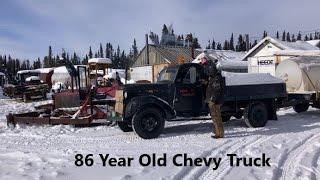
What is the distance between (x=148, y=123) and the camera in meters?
12.1

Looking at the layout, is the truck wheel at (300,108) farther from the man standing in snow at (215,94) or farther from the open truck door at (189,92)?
the man standing in snow at (215,94)

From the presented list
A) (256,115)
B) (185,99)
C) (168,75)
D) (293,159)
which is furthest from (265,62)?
(293,159)

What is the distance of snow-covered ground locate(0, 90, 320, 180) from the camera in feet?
25.2

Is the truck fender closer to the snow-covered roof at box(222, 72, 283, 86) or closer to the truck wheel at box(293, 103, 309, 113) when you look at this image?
the snow-covered roof at box(222, 72, 283, 86)

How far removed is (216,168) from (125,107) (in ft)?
14.9

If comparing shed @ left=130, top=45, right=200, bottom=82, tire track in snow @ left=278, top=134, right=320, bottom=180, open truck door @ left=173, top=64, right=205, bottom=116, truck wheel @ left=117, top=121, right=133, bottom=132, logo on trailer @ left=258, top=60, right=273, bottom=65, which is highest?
shed @ left=130, top=45, right=200, bottom=82

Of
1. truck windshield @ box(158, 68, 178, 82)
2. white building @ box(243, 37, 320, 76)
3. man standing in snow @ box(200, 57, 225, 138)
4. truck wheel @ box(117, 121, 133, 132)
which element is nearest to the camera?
man standing in snow @ box(200, 57, 225, 138)

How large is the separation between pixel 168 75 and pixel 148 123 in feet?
5.63

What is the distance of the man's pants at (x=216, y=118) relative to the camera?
1189 cm

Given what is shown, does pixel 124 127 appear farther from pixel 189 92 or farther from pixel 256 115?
pixel 256 115

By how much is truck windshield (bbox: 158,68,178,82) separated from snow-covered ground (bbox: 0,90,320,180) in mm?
1505

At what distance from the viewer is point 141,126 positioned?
39.1ft

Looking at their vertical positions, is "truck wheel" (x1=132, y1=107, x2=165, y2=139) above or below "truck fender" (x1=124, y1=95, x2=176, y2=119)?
below

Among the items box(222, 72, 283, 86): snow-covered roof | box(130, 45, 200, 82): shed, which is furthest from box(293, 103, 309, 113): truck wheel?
box(130, 45, 200, 82): shed
